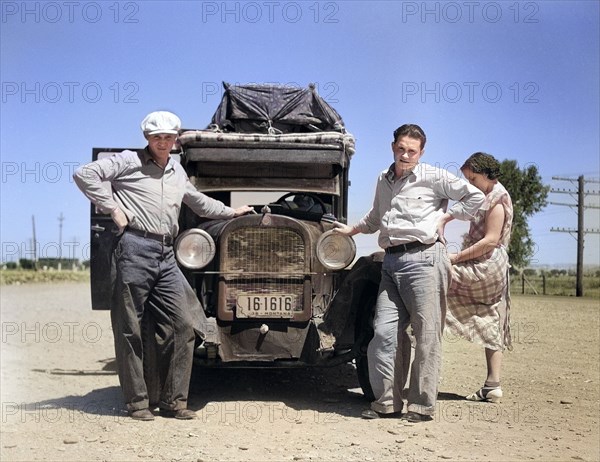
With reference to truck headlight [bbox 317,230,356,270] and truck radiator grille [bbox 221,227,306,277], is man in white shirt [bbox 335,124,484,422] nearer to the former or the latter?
truck headlight [bbox 317,230,356,270]

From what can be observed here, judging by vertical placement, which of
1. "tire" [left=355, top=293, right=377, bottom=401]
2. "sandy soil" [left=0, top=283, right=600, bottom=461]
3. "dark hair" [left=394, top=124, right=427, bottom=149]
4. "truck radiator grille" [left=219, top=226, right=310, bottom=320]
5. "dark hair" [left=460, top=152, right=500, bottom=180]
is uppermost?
"dark hair" [left=394, top=124, right=427, bottom=149]

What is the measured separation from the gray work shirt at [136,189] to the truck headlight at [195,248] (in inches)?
17.4

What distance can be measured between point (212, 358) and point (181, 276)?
85 centimetres

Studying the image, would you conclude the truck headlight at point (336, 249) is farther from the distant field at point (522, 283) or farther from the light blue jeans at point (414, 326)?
the distant field at point (522, 283)

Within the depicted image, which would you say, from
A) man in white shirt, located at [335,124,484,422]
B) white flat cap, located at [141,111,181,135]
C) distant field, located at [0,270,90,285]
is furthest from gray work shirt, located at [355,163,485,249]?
distant field, located at [0,270,90,285]

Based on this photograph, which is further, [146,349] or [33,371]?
[33,371]

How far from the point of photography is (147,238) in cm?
611

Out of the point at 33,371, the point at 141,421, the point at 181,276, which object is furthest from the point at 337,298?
the point at 33,371

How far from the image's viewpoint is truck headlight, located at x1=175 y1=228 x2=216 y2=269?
22.1ft

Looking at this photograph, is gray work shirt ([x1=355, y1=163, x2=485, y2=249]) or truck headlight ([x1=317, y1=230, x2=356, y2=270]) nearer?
gray work shirt ([x1=355, y1=163, x2=485, y2=249])

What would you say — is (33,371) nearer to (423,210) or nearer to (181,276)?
(181,276)

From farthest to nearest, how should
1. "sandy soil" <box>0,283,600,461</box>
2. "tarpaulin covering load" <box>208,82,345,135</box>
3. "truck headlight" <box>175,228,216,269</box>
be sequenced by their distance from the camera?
"tarpaulin covering load" <box>208,82,345,135</box> → "truck headlight" <box>175,228,216,269</box> → "sandy soil" <box>0,283,600,461</box>

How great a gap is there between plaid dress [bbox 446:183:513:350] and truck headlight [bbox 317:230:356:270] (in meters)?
0.93

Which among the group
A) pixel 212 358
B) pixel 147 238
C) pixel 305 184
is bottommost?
pixel 212 358
